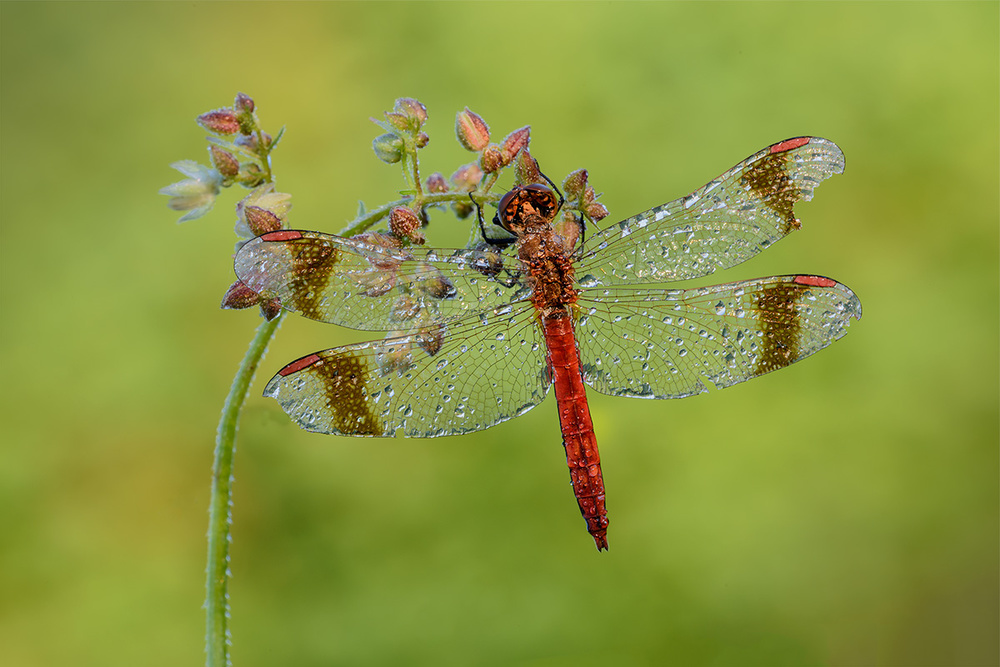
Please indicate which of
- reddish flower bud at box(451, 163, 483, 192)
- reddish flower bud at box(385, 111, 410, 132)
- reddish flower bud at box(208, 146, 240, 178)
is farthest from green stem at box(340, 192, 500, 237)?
reddish flower bud at box(208, 146, 240, 178)

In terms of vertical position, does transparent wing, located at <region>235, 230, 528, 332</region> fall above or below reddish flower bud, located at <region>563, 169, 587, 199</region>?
below

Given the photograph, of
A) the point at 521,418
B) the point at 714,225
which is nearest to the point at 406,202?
the point at 714,225

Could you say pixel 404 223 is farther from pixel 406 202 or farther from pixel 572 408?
pixel 572 408

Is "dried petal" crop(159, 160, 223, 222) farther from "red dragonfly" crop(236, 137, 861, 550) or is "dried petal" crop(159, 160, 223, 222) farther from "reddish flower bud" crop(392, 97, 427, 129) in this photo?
"reddish flower bud" crop(392, 97, 427, 129)

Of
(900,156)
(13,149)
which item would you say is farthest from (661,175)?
(13,149)

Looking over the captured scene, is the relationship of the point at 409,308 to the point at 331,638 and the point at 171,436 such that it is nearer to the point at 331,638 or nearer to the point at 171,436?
the point at 331,638
